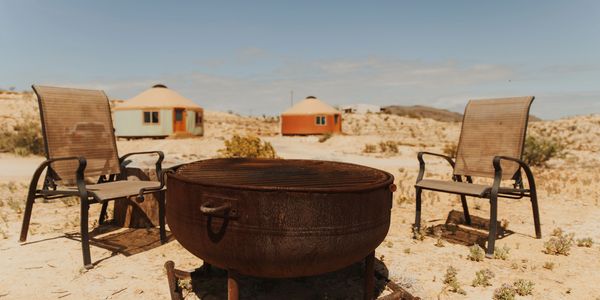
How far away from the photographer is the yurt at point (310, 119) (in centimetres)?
2842

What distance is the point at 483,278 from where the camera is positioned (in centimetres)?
335

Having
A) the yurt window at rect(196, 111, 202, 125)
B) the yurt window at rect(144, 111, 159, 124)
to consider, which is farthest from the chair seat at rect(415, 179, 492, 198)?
the yurt window at rect(196, 111, 202, 125)

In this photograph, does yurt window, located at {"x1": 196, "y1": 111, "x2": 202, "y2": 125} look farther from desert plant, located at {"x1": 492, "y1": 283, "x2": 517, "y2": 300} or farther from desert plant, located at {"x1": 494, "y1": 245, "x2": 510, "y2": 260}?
desert plant, located at {"x1": 492, "y1": 283, "x2": 517, "y2": 300}

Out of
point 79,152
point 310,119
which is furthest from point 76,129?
point 310,119

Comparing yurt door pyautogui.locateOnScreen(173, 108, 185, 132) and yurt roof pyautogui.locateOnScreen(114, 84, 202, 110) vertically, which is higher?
yurt roof pyautogui.locateOnScreen(114, 84, 202, 110)

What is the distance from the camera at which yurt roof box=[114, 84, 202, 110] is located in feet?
72.9

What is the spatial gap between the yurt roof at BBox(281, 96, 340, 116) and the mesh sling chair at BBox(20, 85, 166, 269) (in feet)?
79.0

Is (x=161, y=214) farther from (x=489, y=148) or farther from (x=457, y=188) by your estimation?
(x=489, y=148)

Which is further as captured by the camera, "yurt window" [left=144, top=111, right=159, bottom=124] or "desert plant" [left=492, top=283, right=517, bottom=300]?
"yurt window" [left=144, top=111, right=159, bottom=124]

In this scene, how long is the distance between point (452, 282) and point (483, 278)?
0.96 feet

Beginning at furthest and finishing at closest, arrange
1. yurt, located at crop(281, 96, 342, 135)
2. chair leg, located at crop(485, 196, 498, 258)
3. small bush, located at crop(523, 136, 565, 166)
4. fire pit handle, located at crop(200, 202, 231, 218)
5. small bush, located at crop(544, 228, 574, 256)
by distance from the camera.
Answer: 1. yurt, located at crop(281, 96, 342, 135)
2. small bush, located at crop(523, 136, 565, 166)
3. small bush, located at crop(544, 228, 574, 256)
4. chair leg, located at crop(485, 196, 498, 258)
5. fire pit handle, located at crop(200, 202, 231, 218)

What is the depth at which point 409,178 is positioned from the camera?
29.2 feet

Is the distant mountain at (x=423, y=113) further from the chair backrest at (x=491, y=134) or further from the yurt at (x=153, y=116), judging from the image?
the chair backrest at (x=491, y=134)

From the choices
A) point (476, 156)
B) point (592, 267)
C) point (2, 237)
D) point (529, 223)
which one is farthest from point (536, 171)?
point (2, 237)
